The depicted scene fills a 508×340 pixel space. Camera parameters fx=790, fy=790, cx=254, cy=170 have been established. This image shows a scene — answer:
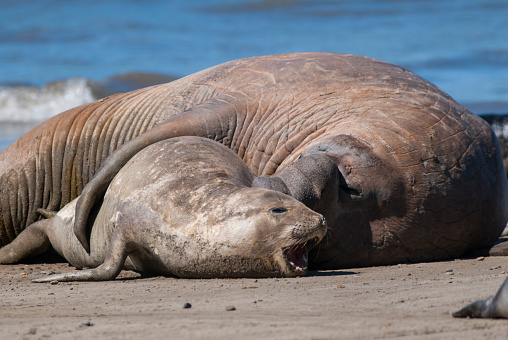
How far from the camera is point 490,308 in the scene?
3.38 metres

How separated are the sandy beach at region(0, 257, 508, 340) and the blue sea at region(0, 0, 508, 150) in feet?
37.8

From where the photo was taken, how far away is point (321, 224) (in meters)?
4.47

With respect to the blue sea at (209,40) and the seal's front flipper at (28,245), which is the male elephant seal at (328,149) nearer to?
the seal's front flipper at (28,245)

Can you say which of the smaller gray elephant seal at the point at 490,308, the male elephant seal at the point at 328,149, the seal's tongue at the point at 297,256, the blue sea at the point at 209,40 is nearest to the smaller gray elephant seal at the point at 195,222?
the seal's tongue at the point at 297,256

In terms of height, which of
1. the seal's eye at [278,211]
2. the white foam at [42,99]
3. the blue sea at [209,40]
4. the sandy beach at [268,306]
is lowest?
the sandy beach at [268,306]

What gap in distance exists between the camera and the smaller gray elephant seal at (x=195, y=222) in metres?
4.54

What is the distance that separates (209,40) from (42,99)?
10352 millimetres

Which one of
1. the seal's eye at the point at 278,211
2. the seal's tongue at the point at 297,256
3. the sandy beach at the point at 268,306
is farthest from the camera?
the seal's tongue at the point at 297,256

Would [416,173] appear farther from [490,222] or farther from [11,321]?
[11,321]

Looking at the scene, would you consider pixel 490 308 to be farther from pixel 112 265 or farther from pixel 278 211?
pixel 112 265

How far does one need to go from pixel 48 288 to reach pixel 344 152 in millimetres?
2135

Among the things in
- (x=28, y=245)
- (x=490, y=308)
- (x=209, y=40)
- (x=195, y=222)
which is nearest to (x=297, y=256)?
(x=195, y=222)

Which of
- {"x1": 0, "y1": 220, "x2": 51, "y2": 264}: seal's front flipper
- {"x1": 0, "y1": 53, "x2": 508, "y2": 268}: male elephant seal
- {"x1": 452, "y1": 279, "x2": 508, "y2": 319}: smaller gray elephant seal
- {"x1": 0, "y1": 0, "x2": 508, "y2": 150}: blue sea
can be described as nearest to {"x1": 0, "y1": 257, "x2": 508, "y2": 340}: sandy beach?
{"x1": 452, "y1": 279, "x2": 508, "y2": 319}: smaller gray elephant seal

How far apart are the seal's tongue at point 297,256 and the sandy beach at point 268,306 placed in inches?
3.3
